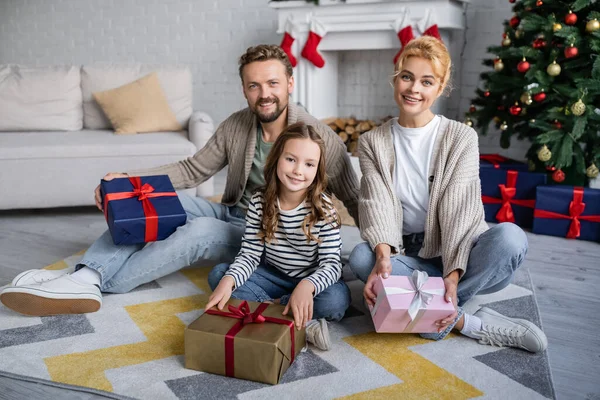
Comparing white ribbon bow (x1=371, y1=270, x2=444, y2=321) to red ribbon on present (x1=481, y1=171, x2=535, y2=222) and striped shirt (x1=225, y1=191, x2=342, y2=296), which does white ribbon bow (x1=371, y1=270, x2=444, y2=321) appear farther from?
red ribbon on present (x1=481, y1=171, x2=535, y2=222)

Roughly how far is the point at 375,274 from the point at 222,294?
1.43 ft

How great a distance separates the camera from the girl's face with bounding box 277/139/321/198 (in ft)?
5.72

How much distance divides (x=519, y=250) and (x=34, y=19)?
18.2 feet

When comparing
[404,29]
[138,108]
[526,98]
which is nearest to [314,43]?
[404,29]

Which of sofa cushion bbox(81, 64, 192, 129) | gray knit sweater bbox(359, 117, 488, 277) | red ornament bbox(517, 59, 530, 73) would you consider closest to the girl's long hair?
gray knit sweater bbox(359, 117, 488, 277)

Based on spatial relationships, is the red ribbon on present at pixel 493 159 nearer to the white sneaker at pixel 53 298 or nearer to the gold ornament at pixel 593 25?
the gold ornament at pixel 593 25

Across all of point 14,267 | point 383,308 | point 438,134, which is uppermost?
point 438,134

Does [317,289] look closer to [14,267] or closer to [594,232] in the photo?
[14,267]

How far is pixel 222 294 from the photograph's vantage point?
5.48ft

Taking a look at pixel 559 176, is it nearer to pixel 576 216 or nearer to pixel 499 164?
pixel 576 216

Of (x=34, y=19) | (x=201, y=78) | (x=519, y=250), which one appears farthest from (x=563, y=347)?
(x=34, y=19)

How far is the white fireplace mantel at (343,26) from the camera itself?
3744 mm

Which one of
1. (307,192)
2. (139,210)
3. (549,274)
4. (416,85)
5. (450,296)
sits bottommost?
(549,274)

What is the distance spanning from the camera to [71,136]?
3.34 metres
